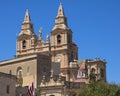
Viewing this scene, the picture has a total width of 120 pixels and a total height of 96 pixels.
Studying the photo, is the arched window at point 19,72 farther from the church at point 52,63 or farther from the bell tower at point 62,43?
the bell tower at point 62,43

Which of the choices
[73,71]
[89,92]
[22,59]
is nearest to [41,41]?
[73,71]

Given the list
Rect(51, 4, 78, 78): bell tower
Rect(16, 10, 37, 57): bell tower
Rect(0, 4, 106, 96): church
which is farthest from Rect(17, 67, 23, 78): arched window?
Rect(16, 10, 37, 57): bell tower

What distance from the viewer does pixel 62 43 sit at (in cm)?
10212

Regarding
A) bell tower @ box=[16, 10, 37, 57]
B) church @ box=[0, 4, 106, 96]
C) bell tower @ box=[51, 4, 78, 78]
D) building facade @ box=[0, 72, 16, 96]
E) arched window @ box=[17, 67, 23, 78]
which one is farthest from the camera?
bell tower @ box=[16, 10, 37, 57]

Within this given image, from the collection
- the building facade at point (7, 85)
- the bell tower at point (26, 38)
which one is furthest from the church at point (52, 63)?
the building facade at point (7, 85)

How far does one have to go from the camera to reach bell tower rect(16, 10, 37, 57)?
347 ft

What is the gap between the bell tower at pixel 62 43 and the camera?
332 ft

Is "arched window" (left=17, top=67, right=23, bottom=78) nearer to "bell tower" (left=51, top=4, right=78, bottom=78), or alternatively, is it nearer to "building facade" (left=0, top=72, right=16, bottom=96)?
"bell tower" (left=51, top=4, right=78, bottom=78)

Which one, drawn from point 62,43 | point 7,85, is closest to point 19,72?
point 7,85

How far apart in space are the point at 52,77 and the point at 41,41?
918 inches

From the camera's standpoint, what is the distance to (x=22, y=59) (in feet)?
285

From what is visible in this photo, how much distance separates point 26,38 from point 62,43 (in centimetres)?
1006

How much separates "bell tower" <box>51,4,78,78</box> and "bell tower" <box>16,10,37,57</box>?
5508 mm

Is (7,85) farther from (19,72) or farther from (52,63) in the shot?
(52,63)
